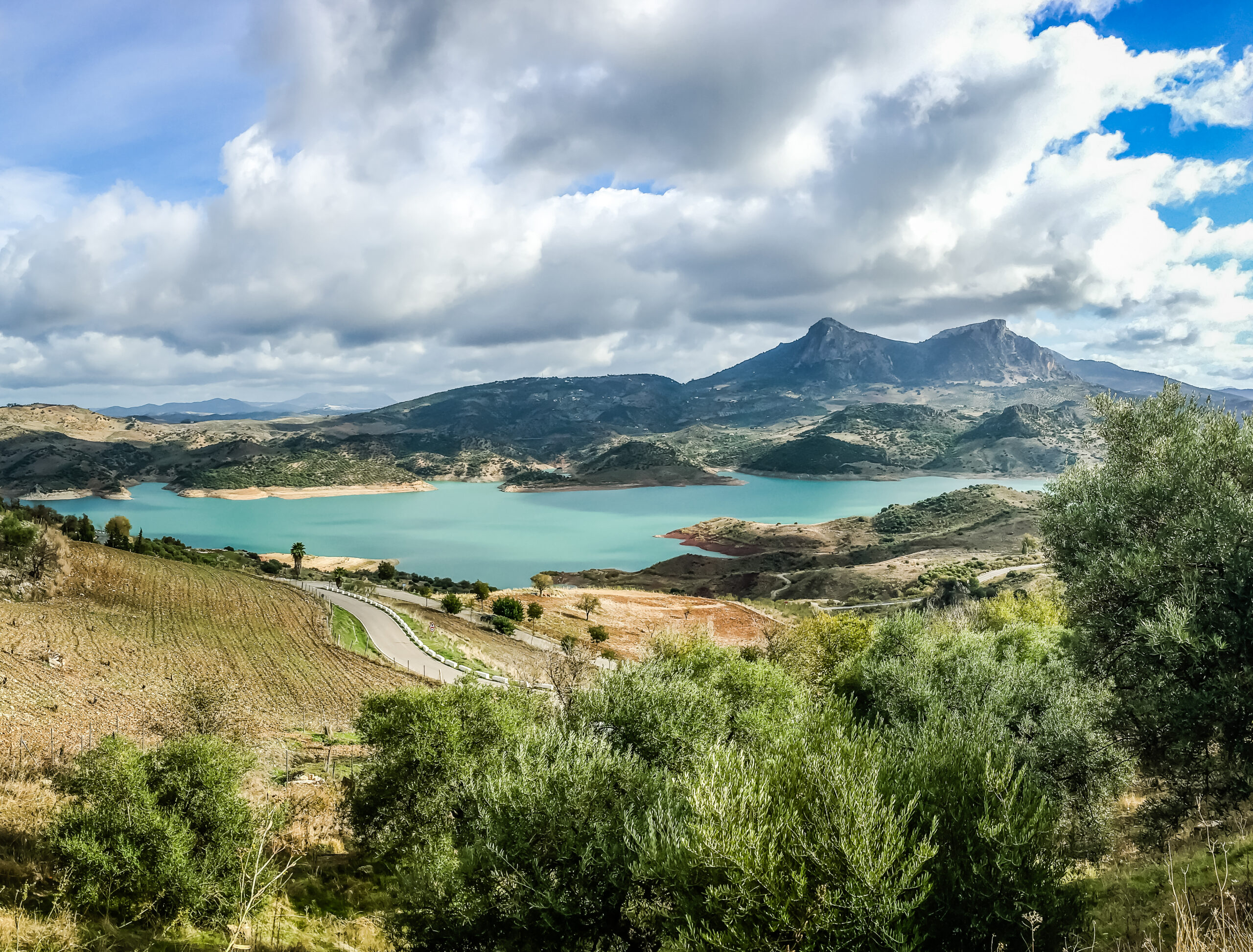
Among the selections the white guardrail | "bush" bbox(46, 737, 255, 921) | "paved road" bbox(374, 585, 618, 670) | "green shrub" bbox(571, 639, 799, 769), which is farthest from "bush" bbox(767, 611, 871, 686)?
"bush" bbox(46, 737, 255, 921)

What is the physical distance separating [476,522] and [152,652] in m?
113

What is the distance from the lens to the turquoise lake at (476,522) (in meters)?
109

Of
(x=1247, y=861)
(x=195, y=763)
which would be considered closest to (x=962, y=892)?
(x=1247, y=861)

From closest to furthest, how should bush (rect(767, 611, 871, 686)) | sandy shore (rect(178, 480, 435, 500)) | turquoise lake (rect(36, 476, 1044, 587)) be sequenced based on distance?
bush (rect(767, 611, 871, 686)) < turquoise lake (rect(36, 476, 1044, 587)) < sandy shore (rect(178, 480, 435, 500))

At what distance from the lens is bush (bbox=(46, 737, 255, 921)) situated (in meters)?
11.1

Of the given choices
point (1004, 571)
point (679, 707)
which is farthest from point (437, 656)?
point (1004, 571)

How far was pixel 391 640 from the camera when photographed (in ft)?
139

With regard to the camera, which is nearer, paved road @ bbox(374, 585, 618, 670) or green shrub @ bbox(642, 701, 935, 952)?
Result: green shrub @ bbox(642, 701, 935, 952)

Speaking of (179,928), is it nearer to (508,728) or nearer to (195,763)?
(195,763)

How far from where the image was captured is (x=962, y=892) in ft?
28.4

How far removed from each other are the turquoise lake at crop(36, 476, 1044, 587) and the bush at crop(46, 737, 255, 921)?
78.1 metres

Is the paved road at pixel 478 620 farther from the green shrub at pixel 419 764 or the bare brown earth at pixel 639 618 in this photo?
the green shrub at pixel 419 764

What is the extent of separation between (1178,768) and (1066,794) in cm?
303

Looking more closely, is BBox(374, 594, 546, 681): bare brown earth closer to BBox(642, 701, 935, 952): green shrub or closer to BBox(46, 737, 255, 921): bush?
BBox(46, 737, 255, 921): bush
